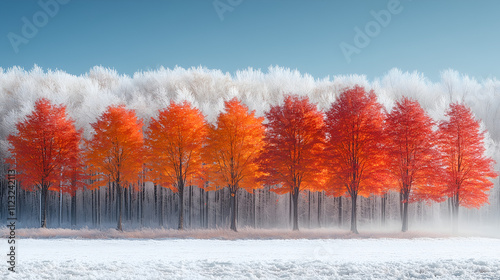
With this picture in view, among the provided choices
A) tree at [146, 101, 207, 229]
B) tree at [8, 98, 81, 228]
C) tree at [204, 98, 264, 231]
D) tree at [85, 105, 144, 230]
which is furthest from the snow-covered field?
tree at [8, 98, 81, 228]

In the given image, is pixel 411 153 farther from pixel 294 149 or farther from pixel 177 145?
pixel 177 145

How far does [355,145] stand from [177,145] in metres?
13.2

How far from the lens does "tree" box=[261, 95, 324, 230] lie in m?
34.1

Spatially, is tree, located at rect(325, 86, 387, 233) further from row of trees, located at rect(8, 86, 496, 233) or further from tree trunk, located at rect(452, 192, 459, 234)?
tree trunk, located at rect(452, 192, 459, 234)

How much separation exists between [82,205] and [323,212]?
24963 millimetres

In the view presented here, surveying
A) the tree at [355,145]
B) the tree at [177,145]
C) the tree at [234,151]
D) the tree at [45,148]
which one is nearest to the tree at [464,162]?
the tree at [355,145]

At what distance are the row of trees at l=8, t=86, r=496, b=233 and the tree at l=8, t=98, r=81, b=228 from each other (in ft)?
0.33

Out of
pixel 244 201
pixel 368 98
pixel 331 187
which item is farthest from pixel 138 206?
pixel 368 98

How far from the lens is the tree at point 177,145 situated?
3572 centimetres

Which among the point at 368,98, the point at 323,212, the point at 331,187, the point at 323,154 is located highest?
the point at 368,98

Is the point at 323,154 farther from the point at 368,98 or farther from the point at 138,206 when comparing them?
the point at 138,206

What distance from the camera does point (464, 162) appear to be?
35438mm

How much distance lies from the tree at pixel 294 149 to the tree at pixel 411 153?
5304mm

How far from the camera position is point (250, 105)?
171ft
